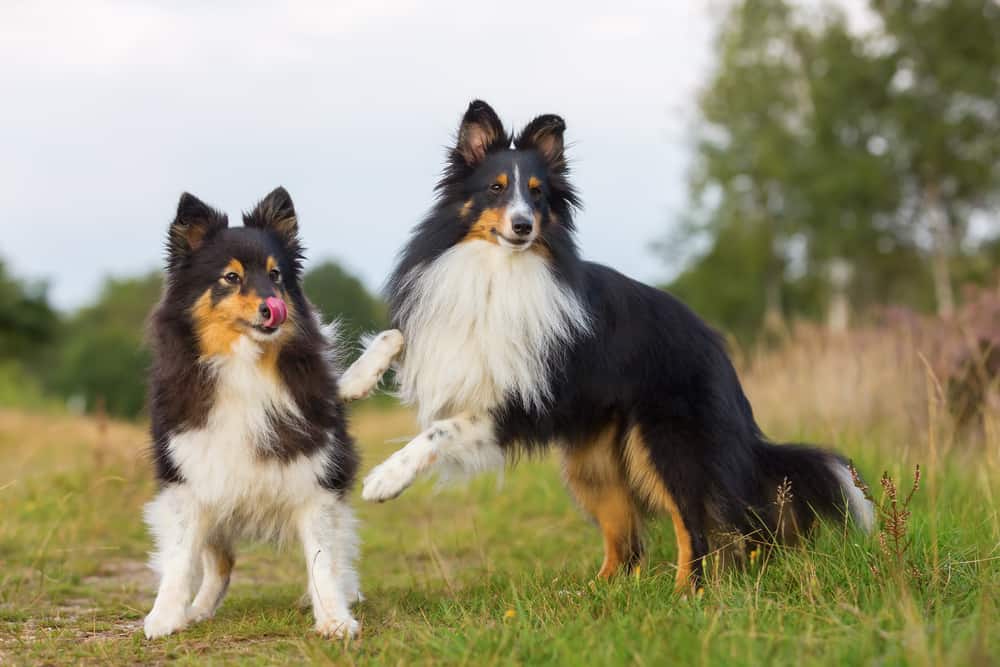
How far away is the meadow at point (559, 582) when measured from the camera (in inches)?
132

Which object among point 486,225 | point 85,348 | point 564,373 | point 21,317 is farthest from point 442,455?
point 21,317

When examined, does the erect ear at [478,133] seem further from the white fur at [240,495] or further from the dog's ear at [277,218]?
the white fur at [240,495]

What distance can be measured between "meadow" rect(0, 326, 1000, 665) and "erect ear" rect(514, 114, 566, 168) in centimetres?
167

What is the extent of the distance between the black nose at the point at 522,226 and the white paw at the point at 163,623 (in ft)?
7.45

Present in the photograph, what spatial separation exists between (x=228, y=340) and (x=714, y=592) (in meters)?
2.37

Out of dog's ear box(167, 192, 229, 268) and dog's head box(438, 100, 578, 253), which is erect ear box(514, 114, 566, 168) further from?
dog's ear box(167, 192, 229, 268)

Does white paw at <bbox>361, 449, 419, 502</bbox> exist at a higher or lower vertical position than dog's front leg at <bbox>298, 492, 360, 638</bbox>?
higher

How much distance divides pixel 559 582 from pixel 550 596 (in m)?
0.55

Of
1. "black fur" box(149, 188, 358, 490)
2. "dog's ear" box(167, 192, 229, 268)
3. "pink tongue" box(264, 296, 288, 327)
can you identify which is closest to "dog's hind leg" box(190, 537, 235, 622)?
"black fur" box(149, 188, 358, 490)

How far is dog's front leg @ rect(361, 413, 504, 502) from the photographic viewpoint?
169 inches

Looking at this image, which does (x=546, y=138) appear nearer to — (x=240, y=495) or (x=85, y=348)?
(x=240, y=495)

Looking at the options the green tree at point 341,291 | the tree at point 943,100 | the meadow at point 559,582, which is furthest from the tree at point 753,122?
the meadow at point 559,582

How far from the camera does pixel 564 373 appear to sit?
15.8 feet

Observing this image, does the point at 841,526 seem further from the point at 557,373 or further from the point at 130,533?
the point at 130,533
